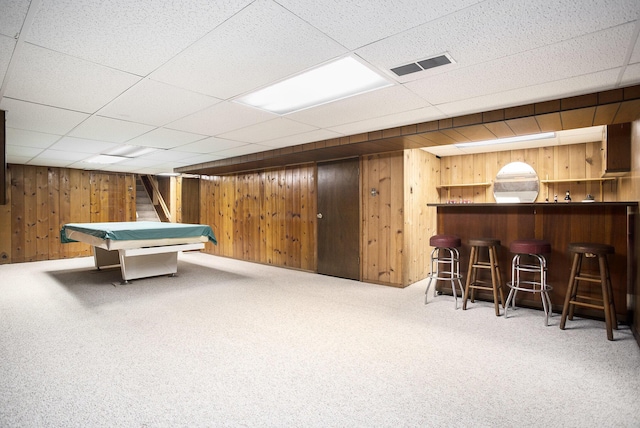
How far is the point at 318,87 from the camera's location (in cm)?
291

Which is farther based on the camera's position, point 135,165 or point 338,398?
point 135,165

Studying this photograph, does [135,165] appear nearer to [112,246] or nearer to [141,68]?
[112,246]

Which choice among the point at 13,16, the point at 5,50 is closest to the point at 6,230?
the point at 5,50

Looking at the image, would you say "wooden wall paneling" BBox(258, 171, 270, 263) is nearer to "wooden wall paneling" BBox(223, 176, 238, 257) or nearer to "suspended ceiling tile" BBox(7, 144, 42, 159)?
"wooden wall paneling" BBox(223, 176, 238, 257)

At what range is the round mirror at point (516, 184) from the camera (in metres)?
5.57

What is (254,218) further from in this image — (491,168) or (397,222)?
(491,168)

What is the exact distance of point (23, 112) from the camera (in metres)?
3.31

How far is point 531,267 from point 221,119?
382cm

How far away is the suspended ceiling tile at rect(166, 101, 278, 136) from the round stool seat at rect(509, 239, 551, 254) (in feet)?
9.47

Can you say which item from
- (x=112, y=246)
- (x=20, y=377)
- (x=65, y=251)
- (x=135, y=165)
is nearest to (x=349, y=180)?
(x=112, y=246)

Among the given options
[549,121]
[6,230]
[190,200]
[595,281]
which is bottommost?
[595,281]

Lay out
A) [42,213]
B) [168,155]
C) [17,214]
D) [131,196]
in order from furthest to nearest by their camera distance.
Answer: [131,196], [42,213], [17,214], [168,155]

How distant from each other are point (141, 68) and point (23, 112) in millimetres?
1987

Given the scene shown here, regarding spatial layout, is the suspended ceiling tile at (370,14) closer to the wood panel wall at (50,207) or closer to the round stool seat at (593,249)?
the round stool seat at (593,249)
